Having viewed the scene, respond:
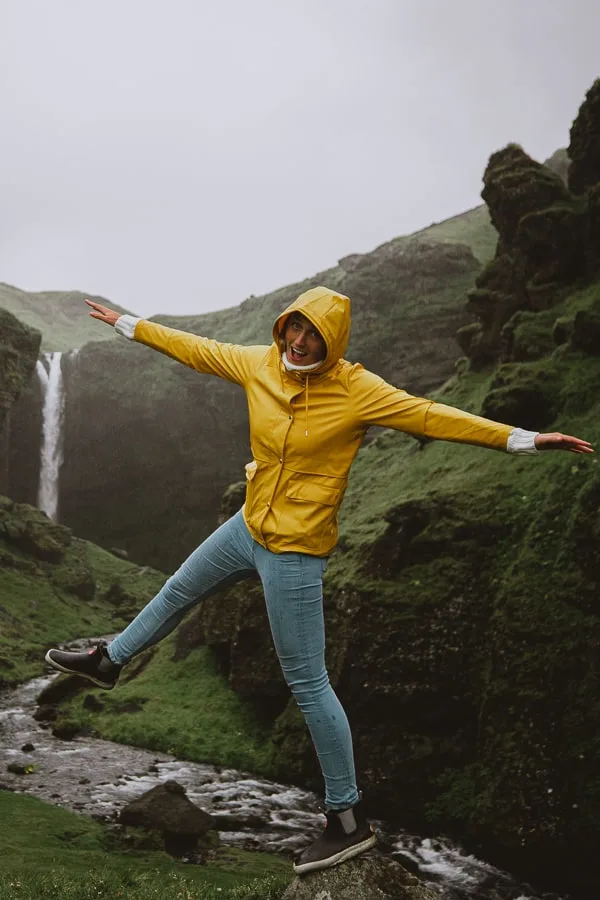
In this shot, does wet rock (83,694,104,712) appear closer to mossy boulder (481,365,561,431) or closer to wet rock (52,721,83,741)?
wet rock (52,721,83,741)

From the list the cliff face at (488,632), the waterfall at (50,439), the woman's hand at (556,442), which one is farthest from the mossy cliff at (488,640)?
the waterfall at (50,439)

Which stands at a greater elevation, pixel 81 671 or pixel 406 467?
pixel 406 467

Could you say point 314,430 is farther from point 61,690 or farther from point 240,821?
point 61,690

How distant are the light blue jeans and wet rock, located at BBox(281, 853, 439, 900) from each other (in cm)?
94

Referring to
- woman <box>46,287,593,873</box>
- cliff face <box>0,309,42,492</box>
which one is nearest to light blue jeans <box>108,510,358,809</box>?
woman <box>46,287,593,873</box>

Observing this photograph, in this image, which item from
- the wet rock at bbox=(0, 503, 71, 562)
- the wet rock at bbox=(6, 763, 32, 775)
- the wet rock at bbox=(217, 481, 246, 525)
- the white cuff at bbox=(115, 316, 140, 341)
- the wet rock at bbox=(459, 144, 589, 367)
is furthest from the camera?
the wet rock at bbox=(0, 503, 71, 562)

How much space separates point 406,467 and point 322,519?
66.2ft

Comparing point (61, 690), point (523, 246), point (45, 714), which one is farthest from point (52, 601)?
point (523, 246)

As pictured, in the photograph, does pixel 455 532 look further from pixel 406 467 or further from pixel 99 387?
pixel 99 387

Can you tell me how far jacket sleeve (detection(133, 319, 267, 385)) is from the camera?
633 cm

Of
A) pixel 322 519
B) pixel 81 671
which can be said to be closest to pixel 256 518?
pixel 322 519

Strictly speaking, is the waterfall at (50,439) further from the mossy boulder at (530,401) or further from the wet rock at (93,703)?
the mossy boulder at (530,401)

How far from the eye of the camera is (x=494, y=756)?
15.1 meters

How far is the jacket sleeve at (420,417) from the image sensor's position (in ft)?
17.6
